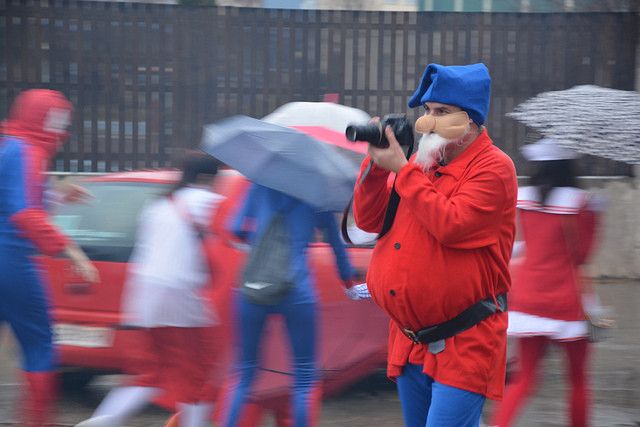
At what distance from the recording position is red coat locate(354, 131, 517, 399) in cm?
324

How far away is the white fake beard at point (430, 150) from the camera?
3.40 m

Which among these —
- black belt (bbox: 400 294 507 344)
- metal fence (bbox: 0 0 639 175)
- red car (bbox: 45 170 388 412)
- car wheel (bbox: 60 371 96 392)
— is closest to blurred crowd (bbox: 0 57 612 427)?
black belt (bbox: 400 294 507 344)

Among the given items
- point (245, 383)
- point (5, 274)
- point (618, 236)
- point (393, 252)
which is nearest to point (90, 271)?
point (5, 274)

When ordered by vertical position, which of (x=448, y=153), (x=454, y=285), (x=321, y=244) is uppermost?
(x=448, y=153)

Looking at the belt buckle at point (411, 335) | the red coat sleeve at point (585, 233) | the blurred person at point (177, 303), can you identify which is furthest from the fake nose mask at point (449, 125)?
the red coat sleeve at point (585, 233)

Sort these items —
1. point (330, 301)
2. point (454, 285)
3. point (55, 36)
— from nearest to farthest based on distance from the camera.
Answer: point (454, 285), point (330, 301), point (55, 36)

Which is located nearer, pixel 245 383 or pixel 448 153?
pixel 448 153

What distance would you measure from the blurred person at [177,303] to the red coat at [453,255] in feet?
5.35

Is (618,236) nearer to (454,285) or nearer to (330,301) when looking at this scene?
(330,301)

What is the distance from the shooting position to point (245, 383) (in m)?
4.67

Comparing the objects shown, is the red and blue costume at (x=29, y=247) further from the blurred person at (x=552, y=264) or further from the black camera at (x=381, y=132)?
the blurred person at (x=552, y=264)

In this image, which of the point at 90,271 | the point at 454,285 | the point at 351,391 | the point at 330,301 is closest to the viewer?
the point at 454,285

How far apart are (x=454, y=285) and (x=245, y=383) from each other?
1683mm

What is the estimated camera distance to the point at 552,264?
5.13 meters
